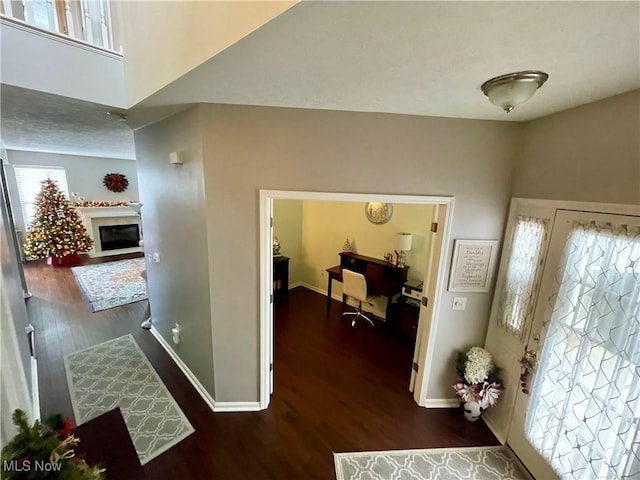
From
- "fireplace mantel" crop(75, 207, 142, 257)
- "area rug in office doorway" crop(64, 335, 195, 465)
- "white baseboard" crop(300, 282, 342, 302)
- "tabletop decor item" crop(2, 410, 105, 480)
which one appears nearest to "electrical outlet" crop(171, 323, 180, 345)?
"area rug in office doorway" crop(64, 335, 195, 465)

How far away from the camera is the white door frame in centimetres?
204

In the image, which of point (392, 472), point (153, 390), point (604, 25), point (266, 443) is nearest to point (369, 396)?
point (392, 472)

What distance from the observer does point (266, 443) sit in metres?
2.12

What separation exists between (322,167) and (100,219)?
757cm

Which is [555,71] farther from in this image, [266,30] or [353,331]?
[353,331]

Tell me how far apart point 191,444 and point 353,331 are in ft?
7.66

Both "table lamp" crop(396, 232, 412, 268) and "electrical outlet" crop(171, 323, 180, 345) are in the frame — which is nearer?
"electrical outlet" crop(171, 323, 180, 345)

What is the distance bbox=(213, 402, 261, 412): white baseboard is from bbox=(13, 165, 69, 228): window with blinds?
696 cm

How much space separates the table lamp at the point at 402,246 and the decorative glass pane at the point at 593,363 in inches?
77.7

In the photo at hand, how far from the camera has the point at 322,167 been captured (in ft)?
6.57

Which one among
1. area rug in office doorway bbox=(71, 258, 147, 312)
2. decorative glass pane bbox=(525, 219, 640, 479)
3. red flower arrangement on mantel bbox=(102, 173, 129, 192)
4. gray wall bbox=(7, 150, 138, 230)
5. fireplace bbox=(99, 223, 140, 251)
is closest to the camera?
decorative glass pane bbox=(525, 219, 640, 479)

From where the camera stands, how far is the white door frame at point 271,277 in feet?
6.69

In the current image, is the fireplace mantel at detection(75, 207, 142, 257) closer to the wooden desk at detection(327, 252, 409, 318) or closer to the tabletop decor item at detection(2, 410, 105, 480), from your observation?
the wooden desk at detection(327, 252, 409, 318)

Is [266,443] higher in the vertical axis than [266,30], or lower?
lower
